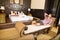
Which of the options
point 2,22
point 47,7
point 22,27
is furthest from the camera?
point 47,7

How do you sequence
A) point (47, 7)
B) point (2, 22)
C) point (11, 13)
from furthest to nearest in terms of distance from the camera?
1. point (47, 7)
2. point (11, 13)
3. point (2, 22)

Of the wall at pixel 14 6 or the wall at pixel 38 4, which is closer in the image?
the wall at pixel 14 6

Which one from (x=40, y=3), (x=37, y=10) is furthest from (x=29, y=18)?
(x=40, y=3)

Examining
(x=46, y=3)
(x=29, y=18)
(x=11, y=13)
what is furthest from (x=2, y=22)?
(x=46, y=3)

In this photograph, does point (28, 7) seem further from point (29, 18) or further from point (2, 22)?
point (2, 22)

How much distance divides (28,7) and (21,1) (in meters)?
0.44

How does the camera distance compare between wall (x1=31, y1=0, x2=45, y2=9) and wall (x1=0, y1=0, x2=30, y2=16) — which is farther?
wall (x1=31, y1=0, x2=45, y2=9)

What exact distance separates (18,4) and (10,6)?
1.31ft

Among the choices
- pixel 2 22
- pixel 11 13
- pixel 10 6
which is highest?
pixel 10 6

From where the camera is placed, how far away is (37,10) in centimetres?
482

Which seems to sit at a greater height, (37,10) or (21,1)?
(21,1)

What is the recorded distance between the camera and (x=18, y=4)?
4844mm

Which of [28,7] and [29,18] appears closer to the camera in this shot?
[29,18]

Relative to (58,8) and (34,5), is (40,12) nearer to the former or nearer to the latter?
(34,5)
